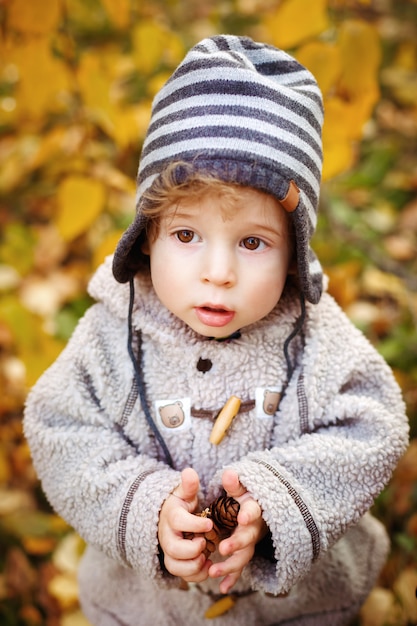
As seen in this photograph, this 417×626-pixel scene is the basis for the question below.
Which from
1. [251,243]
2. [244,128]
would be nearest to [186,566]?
[251,243]

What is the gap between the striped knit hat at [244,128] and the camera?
33.4 inches

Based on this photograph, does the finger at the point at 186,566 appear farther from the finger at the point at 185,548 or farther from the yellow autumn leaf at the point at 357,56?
the yellow autumn leaf at the point at 357,56

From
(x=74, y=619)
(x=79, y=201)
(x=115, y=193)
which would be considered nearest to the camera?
(x=74, y=619)

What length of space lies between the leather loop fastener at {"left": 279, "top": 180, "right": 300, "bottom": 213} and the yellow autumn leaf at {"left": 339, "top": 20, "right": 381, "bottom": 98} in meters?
0.63

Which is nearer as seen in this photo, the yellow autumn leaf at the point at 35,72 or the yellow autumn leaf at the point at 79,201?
the yellow autumn leaf at the point at 35,72

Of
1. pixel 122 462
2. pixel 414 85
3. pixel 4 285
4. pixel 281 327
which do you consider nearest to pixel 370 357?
pixel 281 327

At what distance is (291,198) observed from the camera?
34.0 inches

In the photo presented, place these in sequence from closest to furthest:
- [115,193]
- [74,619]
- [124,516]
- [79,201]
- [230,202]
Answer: [230,202]
[124,516]
[74,619]
[79,201]
[115,193]

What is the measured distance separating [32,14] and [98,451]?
2.89 feet

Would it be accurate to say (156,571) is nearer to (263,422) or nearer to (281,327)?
(263,422)

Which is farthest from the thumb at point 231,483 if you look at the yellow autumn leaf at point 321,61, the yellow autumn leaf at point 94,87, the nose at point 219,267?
the yellow autumn leaf at point 94,87

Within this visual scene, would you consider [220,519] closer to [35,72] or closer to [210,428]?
[210,428]

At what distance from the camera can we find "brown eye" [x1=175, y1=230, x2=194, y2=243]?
2.98 ft

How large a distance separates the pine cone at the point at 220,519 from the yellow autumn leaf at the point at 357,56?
918 millimetres
